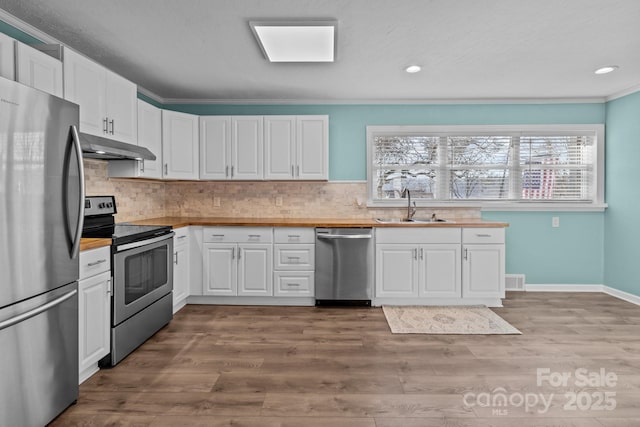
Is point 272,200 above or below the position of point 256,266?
above

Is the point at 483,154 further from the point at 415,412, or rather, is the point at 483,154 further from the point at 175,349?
the point at 175,349

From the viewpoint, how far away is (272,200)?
450 centimetres

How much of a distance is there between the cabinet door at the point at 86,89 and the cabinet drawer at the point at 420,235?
9.15 ft

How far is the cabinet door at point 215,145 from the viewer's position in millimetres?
4168

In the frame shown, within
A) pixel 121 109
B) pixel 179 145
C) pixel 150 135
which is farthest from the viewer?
pixel 179 145

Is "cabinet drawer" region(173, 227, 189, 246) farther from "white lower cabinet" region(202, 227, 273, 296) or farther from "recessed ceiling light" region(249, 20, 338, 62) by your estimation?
"recessed ceiling light" region(249, 20, 338, 62)

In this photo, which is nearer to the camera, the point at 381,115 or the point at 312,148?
the point at 312,148

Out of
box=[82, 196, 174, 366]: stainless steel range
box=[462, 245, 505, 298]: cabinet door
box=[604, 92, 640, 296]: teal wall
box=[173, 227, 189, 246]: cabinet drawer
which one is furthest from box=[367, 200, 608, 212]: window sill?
box=[82, 196, 174, 366]: stainless steel range

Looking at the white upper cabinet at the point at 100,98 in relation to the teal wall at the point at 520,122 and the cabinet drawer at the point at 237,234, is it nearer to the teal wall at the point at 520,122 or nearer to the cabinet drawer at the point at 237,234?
the cabinet drawer at the point at 237,234

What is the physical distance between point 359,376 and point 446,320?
1.42 meters

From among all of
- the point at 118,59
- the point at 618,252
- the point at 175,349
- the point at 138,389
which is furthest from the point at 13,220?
the point at 618,252

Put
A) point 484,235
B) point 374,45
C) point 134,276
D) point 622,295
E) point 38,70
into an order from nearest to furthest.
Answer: point 38,70, point 134,276, point 374,45, point 484,235, point 622,295

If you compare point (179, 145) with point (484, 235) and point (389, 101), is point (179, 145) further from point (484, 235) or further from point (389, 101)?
point (484, 235)

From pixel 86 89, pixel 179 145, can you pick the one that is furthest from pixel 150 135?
pixel 86 89
